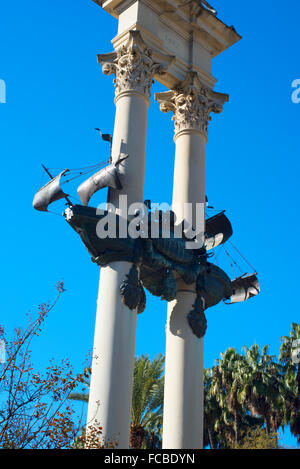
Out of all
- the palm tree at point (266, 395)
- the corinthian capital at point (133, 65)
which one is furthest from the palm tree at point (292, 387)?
the corinthian capital at point (133, 65)

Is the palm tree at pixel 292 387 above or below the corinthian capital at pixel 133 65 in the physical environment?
below

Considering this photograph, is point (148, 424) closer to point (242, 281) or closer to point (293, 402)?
point (293, 402)

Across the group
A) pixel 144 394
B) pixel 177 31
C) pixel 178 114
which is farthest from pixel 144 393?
pixel 177 31

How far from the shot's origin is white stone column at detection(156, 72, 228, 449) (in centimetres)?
2033

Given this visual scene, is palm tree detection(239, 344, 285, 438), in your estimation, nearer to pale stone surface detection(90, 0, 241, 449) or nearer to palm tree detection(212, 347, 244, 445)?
palm tree detection(212, 347, 244, 445)

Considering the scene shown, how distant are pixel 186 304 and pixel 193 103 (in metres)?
8.06

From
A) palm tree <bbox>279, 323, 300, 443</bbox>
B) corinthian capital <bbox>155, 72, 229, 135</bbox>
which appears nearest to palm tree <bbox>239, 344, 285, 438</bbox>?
palm tree <bbox>279, 323, 300, 443</bbox>

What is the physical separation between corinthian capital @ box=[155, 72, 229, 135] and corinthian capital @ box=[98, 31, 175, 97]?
80.0 inches

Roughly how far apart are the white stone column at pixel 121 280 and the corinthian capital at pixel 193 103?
199 centimetres

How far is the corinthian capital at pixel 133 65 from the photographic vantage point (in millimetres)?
22781

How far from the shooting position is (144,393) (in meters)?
35.7

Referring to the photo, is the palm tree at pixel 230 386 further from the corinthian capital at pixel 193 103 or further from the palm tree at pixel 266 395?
the corinthian capital at pixel 193 103

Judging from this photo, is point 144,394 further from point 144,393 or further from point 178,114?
point 178,114
